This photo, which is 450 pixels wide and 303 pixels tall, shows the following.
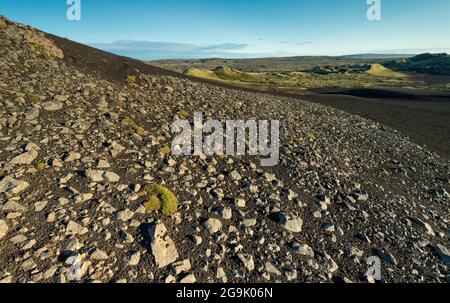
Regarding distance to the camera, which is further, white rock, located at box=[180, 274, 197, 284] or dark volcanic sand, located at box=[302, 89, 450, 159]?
dark volcanic sand, located at box=[302, 89, 450, 159]

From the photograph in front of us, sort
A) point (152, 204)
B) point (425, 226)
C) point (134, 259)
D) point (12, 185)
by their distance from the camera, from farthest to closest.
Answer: point (425, 226), point (152, 204), point (12, 185), point (134, 259)

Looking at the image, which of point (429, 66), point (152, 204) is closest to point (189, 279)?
point (152, 204)

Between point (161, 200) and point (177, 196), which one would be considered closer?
point (161, 200)

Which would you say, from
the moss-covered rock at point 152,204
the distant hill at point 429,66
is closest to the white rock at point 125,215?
the moss-covered rock at point 152,204

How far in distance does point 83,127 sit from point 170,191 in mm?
5124

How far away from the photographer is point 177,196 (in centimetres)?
978

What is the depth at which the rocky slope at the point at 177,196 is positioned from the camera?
23.4 feet

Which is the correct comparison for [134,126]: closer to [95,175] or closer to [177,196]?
[95,175]

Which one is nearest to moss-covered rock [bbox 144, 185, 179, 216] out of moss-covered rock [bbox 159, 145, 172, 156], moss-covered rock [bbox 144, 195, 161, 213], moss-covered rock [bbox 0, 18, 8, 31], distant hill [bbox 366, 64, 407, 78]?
moss-covered rock [bbox 144, 195, 161, 213]

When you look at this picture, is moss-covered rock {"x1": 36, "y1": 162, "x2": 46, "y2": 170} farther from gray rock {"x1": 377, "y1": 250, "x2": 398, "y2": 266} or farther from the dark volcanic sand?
the dark volcanic sand

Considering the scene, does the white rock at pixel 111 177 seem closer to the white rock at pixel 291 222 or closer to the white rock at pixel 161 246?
the white rock at pixel 161 246

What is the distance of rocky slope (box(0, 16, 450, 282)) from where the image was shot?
281 inches
